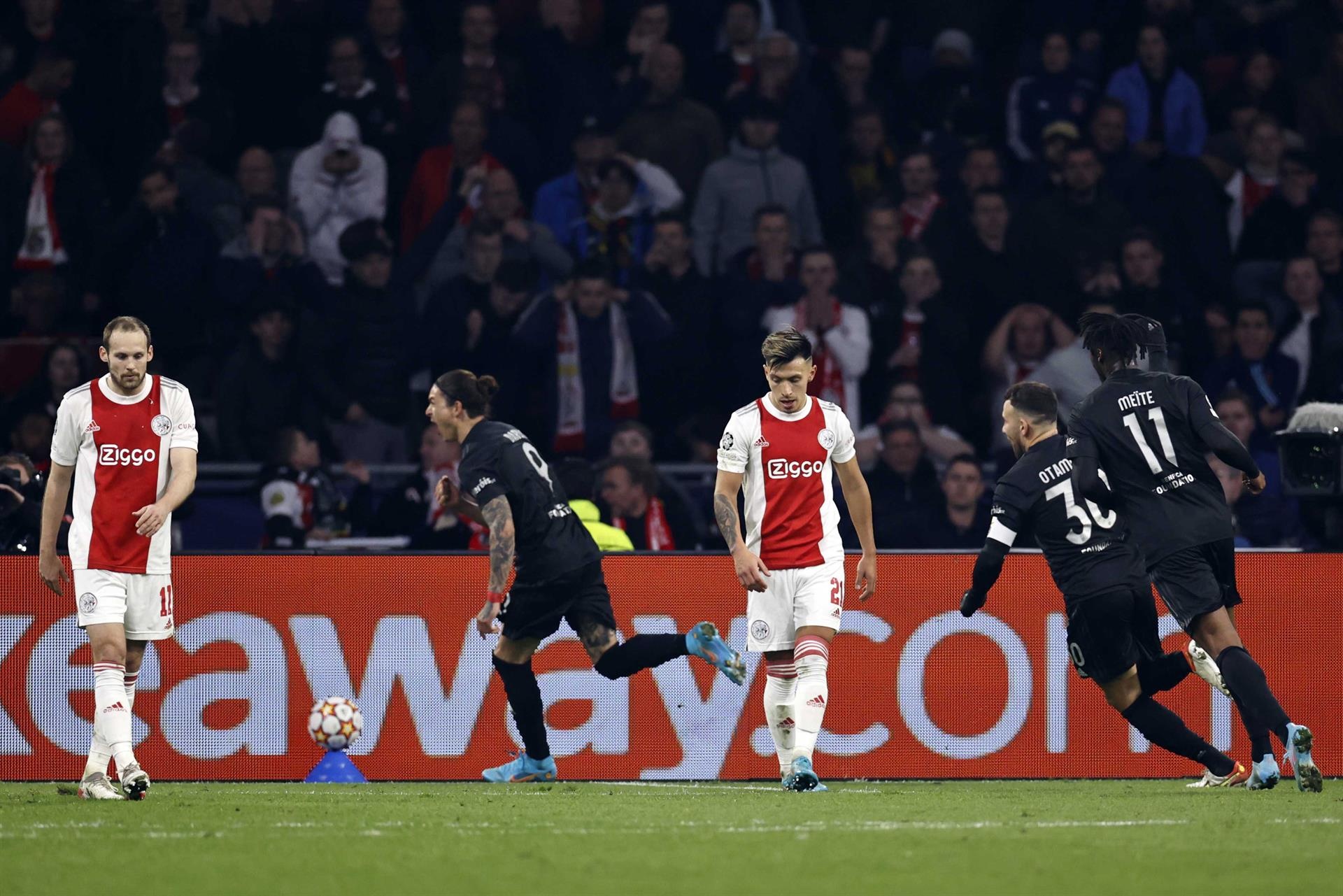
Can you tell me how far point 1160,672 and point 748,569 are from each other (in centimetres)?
A: 207

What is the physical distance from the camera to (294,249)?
47.2 ft

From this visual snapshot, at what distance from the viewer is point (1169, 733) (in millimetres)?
8719

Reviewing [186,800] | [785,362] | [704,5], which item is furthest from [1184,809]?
[704,5]

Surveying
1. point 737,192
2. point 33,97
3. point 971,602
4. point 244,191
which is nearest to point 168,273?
point 244,191

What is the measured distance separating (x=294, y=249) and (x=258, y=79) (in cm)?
196

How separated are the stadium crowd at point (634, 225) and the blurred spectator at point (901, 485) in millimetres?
23

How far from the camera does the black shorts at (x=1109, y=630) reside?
28.3ft

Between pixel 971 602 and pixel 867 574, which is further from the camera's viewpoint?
pixel 867 574

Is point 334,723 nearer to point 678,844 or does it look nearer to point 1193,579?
point 678,844

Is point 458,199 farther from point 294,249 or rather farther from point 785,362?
point 785,362

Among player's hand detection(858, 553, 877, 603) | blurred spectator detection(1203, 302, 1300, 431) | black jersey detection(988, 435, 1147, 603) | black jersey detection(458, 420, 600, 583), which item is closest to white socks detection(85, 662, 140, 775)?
black jersey detection(458, 420, 600, 583)

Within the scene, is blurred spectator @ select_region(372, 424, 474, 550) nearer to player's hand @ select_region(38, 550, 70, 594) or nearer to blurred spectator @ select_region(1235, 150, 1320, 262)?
player's hand @ select_region(38, 550, 70, 594)

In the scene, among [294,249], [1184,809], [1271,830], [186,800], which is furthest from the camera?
[294,249]

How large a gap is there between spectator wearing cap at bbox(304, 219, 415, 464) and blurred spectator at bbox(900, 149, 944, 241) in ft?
13.3
